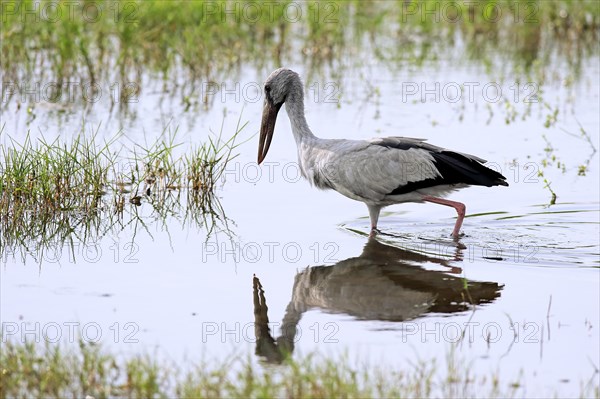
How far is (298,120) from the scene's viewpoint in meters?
8.28

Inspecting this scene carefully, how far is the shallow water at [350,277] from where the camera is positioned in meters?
5.64

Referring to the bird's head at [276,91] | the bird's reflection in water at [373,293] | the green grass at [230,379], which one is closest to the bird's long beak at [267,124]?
the bird's head at [276,91]

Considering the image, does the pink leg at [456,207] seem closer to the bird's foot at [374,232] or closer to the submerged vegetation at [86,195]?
the bird's foot at [374,232]

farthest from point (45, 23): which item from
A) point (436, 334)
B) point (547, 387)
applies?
point (547, 387)

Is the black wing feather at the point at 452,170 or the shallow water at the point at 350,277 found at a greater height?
the black wing feather at the point at 452,170

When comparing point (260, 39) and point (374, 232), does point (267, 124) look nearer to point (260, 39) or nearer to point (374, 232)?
point (374, 232)

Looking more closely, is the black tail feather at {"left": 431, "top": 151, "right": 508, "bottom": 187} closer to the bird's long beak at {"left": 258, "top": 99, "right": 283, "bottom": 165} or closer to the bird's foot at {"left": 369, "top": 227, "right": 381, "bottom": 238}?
the bird's foot at {"left": 369, "top": 227, "right": 381, "bottom": 238}

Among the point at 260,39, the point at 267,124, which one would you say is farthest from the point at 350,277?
the point at 260,39

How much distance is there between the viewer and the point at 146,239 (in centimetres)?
771

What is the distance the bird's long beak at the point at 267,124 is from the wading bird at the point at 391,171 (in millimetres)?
646

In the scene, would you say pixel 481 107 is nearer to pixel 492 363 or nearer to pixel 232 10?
pixel 232 10

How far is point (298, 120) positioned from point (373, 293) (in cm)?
213

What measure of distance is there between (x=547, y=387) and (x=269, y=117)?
4157 mm

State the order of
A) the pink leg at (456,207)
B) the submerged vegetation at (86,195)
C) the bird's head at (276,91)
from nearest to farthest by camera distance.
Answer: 1. the submerged vegetation at (86,195)
2. the pink leg at (456,207)
3. the bird's head at (276,91)
